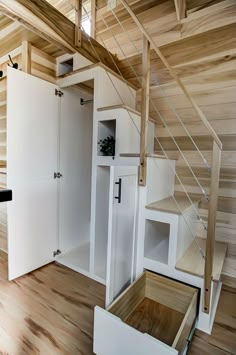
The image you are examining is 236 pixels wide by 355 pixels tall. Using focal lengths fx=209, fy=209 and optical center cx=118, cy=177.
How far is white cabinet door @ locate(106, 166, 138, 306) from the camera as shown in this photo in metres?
1.44

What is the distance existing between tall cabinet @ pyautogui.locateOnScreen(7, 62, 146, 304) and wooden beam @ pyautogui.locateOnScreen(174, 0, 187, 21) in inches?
32.8

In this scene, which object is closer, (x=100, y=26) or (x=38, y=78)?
(x=38, y=78)

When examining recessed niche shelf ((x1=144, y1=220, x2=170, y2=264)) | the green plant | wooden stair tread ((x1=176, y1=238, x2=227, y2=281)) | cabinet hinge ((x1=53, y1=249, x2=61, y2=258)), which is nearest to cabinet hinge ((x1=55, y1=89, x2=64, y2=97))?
the green plant

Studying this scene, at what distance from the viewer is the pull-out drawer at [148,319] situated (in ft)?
3.41

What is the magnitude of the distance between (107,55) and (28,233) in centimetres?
208

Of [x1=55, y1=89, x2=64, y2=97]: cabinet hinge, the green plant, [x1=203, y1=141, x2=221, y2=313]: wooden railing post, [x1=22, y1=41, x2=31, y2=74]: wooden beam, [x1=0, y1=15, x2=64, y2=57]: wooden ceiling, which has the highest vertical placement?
[x1=0, y1=15, x2=64, y2=57]: wooden ceiling

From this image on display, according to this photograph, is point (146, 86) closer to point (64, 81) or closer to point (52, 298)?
point (64, 81)

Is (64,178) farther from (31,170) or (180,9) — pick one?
(180,9)

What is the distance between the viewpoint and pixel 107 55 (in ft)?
7.66

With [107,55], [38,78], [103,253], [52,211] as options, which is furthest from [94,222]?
[107,55]

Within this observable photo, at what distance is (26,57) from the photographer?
2047mm

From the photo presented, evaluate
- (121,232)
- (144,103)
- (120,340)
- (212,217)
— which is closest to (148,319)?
(120,340)

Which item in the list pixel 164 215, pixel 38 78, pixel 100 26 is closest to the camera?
pixel 164 215

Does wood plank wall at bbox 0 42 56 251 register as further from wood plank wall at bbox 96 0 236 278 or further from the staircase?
wood plank wall at bbox 96 0 236 278
